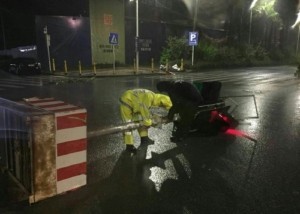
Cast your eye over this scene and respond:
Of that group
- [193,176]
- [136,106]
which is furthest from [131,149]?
[193,176]

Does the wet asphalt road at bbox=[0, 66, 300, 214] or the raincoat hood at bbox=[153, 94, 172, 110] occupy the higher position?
the raincoat hood at bbox=[153, 94, 172, 110]

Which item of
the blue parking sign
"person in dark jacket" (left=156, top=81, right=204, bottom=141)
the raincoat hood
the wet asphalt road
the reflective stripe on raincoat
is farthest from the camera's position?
the blue parking sign

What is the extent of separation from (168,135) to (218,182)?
8.96 feet

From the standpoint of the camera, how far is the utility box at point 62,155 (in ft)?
13.0

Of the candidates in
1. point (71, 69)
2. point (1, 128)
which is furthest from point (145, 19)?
point (1, 128)

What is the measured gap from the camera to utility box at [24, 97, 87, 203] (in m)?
3.97

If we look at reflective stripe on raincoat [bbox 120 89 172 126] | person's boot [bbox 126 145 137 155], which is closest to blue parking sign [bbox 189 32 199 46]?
reflective stripe on raincoat [bbox 120 89 172 126]

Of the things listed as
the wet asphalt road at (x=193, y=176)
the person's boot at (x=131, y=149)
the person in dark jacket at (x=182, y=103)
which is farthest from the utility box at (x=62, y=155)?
the person in dark jacket at (x=182, y=103)

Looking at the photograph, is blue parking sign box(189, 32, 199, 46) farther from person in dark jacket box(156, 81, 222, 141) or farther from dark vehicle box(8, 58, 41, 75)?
person in dark jacket box(156, 81, 222, 141)

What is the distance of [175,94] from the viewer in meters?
6.65

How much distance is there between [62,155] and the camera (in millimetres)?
4168

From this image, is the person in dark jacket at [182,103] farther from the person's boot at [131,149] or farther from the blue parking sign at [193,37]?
the blue parking sign at [193,37]

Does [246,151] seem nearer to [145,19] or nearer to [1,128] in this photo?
[1,128]

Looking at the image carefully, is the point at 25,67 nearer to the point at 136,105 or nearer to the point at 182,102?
the point at 182,102
